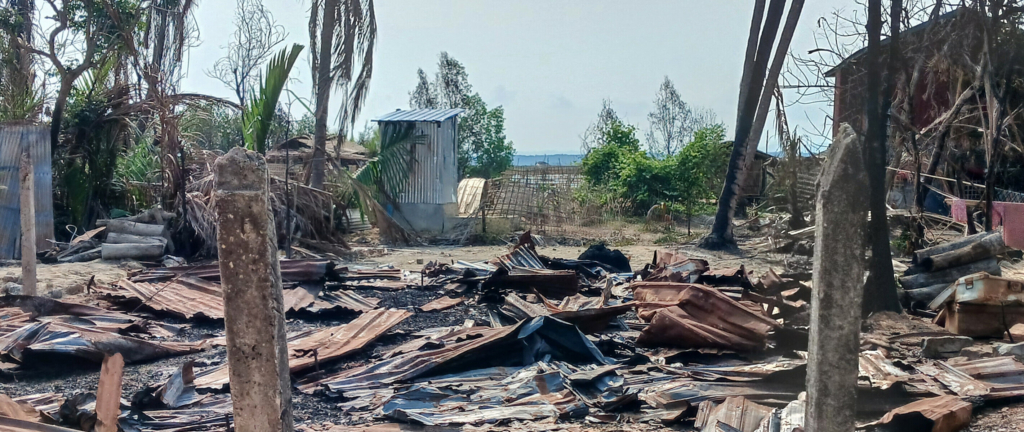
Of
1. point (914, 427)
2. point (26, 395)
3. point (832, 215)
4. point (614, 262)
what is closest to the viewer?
point (832, 215)

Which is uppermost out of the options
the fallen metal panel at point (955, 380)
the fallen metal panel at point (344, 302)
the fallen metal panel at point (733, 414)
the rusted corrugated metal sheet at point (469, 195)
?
the rusted corrugated metal sheet at point (469, 195)

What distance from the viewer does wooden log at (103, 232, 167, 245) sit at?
42.2 ft

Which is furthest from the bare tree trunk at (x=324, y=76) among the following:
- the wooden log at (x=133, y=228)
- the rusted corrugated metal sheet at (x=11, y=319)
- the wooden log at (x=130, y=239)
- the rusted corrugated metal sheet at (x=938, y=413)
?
the rusted corrugated metal sheet at (x=938, y=413)

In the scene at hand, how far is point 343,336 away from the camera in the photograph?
7.35m

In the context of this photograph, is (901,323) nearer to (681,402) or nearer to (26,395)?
(681,402)

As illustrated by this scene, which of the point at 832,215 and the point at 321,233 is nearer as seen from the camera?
the point at 832,215

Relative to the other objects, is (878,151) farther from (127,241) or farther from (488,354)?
Result: (127,241)

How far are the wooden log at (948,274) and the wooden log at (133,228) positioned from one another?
10.9 metres

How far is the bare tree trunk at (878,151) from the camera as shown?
24.2 ft

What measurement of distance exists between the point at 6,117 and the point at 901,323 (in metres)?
14.8

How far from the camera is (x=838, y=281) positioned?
318 cm

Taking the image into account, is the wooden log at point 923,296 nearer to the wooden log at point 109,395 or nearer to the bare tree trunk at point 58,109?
the wooden log at point 109,395

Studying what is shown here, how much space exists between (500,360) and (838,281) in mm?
3784

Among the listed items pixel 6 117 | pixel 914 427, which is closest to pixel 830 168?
pixel 914 427
